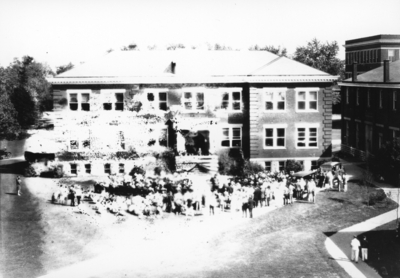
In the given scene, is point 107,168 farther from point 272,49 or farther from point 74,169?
point 272,49

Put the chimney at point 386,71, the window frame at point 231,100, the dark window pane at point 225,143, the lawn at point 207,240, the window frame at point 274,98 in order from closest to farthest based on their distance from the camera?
the lawn at point 207,240, the window frame at point 274,98, the window frame at point 231,100, the dark window pane at point 225,143, the chimney at point 386,71

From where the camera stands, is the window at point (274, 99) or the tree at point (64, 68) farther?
the tree at point (64, 68)

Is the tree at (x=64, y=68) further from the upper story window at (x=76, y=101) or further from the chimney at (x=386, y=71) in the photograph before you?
the chimney at (x=386, y=71)

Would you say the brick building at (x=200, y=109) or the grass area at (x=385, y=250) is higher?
the brick building at (x=200, y=109)

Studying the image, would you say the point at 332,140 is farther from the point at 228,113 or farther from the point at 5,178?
the point at 5,178

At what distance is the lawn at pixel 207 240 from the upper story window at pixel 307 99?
287 centimetres

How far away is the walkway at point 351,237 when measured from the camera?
1522 cm

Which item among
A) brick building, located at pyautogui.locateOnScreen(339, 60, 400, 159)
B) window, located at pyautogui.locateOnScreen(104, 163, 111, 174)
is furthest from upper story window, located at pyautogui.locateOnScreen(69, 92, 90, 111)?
brick building, located at pyautogui.locateOnScreen(339, 60, 400, 159)

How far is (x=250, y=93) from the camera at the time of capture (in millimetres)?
17422

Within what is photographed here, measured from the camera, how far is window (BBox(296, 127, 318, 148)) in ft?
57.0

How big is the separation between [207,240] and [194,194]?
68.3 inches

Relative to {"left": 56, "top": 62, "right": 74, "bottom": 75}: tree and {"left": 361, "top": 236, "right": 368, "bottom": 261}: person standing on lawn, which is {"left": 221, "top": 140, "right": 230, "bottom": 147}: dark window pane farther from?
{"left": 56, "top": 62, "right": 74, "bottom": 75}: tree

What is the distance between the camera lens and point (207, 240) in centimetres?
1634

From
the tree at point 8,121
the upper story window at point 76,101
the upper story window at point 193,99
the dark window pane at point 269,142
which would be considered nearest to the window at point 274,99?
the dark window pane at point 269,142
